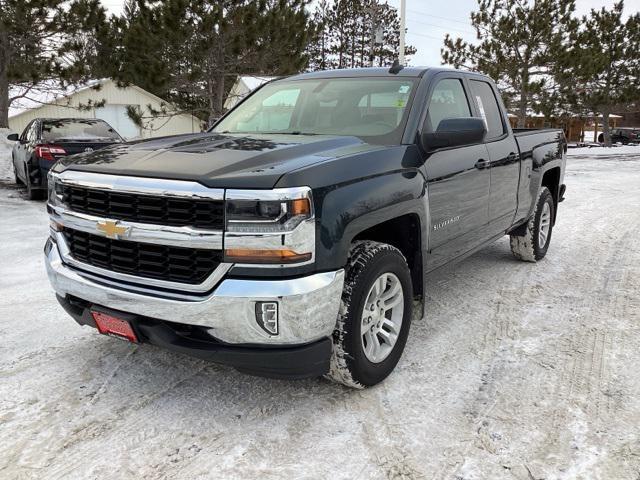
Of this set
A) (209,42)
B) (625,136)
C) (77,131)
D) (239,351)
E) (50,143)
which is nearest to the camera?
(239,351)

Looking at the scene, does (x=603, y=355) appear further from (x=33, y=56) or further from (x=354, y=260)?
(x=33, y=56)

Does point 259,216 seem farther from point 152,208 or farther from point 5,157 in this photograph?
point 5,157

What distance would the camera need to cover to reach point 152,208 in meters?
2.69

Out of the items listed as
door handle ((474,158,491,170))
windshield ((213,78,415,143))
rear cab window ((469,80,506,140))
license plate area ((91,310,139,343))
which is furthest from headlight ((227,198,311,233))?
rear cab window ((469,80,506,140))

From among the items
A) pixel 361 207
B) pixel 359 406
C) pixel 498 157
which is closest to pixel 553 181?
pixel 498 157

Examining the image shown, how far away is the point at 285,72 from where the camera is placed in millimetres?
17562

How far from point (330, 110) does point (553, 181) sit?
11.2 ft

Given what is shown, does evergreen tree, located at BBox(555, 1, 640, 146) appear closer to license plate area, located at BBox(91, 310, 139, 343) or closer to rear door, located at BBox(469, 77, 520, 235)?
rear door, located at BBox(469, 77, 520, 235)

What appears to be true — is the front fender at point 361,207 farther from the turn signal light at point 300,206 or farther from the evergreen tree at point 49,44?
the evergreen tree at point 49,44

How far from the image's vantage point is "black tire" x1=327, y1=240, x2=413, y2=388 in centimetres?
288

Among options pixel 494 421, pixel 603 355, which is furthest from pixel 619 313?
pixel 494 421

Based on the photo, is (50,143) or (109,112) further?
(109,112)

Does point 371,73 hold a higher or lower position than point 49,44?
lower

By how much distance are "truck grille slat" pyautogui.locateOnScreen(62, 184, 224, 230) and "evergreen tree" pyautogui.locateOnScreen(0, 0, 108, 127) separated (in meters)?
14.7
